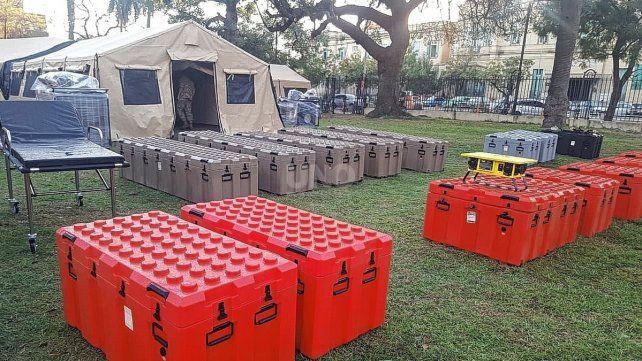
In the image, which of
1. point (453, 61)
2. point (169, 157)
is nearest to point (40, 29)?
point (453, 61)

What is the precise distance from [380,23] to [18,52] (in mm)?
15743

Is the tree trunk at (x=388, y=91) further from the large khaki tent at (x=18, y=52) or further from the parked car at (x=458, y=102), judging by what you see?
the large khaki tent at (x=18, y=52)

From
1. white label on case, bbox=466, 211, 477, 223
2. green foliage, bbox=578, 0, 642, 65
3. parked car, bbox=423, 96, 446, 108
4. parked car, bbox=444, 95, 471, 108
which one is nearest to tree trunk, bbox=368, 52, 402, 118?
parked car, bbox=444, 95, 471, 108

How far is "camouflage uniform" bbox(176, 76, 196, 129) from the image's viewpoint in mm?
13047

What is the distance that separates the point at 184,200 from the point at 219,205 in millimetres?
3049

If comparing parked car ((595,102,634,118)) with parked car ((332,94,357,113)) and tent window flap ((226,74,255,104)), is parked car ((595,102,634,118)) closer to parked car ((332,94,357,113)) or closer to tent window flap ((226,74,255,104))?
parked car ((332,94,357,113))

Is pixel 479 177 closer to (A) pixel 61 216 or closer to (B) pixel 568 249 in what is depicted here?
(B) pixel 568 249

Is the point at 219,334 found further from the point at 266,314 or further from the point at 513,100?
the point at 513,100

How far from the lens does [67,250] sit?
9.57ft

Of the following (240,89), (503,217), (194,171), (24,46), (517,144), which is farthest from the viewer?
(24,46)

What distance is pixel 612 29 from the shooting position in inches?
765

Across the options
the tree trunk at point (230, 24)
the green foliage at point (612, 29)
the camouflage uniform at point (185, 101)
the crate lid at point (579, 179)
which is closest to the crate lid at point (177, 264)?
the crate lid at point (579, 179)

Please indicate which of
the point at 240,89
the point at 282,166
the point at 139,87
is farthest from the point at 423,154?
the point at 139,87

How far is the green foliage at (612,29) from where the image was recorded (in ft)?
62.2
